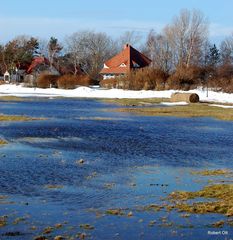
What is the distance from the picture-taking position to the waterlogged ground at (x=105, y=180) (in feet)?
31.3

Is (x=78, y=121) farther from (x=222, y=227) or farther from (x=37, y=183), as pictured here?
(x=222, y=227)

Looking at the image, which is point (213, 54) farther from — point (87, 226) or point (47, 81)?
point (87, 226)

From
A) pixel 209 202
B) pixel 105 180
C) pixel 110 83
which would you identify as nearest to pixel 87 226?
pixel 209 202

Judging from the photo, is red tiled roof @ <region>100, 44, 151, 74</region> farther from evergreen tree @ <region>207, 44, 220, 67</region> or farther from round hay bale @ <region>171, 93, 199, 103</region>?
round hay bale @ <region>171, 93, 199, 103</region>

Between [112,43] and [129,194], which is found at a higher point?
[112,43]

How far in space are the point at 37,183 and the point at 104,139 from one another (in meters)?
9.18

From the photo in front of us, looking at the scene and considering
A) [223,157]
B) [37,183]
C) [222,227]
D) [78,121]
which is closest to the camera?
[222,227]

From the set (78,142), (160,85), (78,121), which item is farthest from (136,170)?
(160,85)

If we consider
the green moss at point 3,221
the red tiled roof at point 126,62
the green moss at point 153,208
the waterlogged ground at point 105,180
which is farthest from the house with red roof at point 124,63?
the green moss at point 3,221

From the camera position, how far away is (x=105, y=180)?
1385 cm

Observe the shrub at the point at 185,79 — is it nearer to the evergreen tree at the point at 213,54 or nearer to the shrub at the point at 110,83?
the shrub at the point at 110,83

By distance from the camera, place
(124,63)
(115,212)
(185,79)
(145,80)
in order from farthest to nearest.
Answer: (124,63), (145,80), (185,79), (115,212)

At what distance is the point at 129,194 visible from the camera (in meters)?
12.3

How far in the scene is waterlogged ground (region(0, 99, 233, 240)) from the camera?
31.3ft
